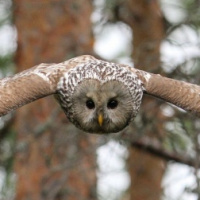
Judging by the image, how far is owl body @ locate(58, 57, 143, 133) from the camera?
27.9ft

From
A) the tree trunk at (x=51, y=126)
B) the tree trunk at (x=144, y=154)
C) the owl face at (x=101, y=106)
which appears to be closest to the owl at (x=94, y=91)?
the owl face at (x=101, y=106)

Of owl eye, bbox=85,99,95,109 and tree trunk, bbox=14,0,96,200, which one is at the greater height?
owl eye, bbox=85,99,95,109

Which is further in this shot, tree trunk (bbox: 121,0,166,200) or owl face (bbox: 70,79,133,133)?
tree trunk (bbox: 121,0,166,200)

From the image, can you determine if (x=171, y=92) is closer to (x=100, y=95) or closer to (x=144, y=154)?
(x=100, y=95)

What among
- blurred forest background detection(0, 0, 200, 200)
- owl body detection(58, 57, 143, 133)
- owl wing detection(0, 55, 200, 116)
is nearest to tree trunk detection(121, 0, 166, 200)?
blurred forest background detection(0, 0, 200, 200)

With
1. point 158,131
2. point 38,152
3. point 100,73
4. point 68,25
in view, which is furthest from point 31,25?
point 100,73

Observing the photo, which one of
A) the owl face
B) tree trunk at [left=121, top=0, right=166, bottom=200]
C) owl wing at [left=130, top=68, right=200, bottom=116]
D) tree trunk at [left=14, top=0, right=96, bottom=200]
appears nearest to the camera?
the owl face

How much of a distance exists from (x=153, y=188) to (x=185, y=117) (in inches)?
148

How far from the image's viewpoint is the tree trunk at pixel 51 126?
35.5 ft

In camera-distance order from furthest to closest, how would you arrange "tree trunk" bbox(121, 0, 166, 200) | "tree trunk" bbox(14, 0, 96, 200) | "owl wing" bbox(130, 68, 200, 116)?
"tree trunk" bbox(121, 0, 166, 200)
"tree trunk" bbox(14, 0, 96, 200)
"owl wing" bbox(130, 68, 200, 116)

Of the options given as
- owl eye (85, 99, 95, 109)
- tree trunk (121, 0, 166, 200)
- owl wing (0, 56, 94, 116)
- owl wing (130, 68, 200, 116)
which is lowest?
tree trunk (121, 0, 166, 200)

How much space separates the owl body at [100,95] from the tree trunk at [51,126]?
68.1 inches

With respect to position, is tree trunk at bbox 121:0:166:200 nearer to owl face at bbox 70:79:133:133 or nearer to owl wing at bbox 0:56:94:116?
owl wing at bbox 0:56:94:116

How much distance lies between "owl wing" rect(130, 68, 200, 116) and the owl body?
0.35ft
